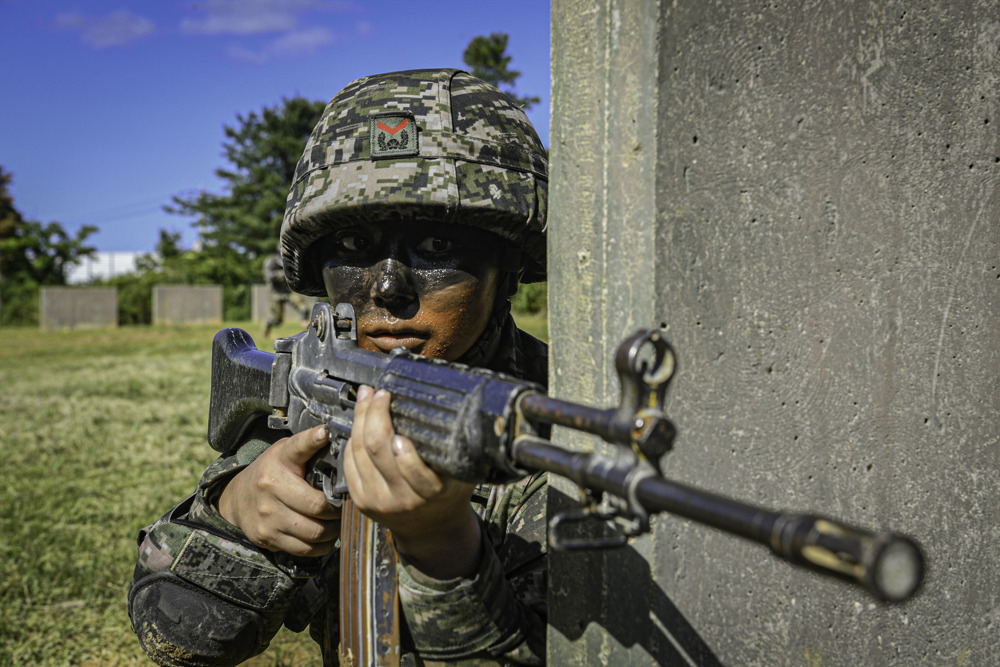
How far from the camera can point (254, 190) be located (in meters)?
36.0

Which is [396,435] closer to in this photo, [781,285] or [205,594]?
[781,285]

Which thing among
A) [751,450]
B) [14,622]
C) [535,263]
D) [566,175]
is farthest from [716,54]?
[14,622]

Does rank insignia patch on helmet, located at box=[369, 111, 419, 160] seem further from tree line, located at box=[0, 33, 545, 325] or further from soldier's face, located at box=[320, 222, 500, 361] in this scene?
tree line, located at box=[0, 33, 545, 325]

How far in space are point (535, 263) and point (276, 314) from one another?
20.1 metres

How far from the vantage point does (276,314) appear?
21953mm

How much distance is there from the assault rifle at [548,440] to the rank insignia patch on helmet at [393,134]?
0.70 m

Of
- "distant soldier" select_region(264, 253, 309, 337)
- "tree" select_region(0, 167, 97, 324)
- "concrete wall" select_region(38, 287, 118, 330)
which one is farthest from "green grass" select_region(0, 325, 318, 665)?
"tree" select_region(0, 167, 97, 324)

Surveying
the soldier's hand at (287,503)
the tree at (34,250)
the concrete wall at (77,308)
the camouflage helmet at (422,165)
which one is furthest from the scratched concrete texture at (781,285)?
the tree at (34,250)

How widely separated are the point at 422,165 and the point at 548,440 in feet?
4.56

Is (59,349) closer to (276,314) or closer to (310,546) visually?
(276,314)

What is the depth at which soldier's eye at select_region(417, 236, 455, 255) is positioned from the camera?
2396 millimetres

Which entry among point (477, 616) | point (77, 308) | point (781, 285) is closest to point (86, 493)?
point (477, 616)

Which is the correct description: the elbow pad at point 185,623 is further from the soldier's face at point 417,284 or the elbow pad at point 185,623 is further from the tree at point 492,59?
the tree at point 492,59

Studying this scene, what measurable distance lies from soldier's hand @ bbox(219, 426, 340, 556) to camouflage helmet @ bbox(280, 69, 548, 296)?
0.79 meters
